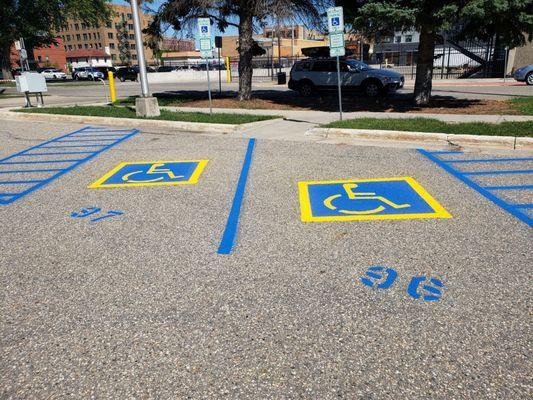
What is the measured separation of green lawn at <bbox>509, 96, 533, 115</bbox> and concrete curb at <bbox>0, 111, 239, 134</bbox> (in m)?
8.61

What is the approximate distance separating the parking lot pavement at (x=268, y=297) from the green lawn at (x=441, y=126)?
3.96 metres

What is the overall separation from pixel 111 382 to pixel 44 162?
7.53 meters

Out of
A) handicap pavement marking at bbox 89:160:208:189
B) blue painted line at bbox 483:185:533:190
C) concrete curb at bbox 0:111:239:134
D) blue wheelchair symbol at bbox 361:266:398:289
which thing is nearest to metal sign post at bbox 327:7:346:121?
concrete curb at bbox 0:111:239:134

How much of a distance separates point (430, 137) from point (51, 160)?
8.17 m

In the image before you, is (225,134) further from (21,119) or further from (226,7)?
(21,119)

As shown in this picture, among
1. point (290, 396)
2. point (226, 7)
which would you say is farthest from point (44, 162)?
point (226, 7)

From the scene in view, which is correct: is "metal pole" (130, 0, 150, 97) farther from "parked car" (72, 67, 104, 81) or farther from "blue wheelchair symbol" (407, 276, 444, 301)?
"parked car" (72, 67, 104, 81)

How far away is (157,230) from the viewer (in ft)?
16.2

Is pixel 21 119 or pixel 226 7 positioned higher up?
pixel 226 7

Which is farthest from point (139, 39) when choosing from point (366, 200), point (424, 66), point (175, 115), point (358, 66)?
point (366, 200)

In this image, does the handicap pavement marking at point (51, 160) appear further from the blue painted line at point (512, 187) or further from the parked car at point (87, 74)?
the parked car at point (87, 74)

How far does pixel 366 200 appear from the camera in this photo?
5.67m

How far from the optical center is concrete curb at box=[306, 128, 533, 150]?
8.52 metres

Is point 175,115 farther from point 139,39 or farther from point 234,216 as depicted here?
point 234,216
